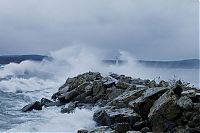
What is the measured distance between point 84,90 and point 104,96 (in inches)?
62.3

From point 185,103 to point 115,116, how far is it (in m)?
2.20

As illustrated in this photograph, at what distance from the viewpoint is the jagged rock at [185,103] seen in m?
11.2

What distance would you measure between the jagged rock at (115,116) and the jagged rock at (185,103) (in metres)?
1.31

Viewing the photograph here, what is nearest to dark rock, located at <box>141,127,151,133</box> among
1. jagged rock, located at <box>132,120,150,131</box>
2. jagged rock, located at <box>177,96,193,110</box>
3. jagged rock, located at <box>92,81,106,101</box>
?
jagged rock, located at <box>132,120,150,131</box>

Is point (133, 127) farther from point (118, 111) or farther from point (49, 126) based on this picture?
point (49, 126)

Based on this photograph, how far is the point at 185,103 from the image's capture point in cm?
1130

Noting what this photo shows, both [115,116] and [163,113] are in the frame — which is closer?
[163,113]

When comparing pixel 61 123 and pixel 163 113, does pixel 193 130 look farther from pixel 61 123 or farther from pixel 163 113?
pixel 61 123

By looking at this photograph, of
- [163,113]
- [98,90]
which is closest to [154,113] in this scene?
[163,113]

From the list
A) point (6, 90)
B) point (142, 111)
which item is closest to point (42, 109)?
point (142, 111)

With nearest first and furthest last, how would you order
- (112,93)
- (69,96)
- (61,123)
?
1. (61,123)
2. (112,93)
3. (69,96)

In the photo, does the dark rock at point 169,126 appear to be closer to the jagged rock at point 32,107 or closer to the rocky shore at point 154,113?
the rocky shore at point 154,113

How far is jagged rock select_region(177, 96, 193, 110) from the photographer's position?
1122 cm

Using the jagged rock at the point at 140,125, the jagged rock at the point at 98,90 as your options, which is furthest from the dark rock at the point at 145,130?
the jagged rock at the point at 98,90
